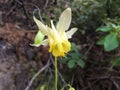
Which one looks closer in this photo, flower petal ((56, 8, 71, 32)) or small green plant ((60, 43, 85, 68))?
flower petal ((56, 8, 71, 32))

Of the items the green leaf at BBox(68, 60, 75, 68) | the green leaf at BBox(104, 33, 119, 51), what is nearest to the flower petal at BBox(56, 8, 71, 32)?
the green leaf at BBox(104, 33, 119, 51)

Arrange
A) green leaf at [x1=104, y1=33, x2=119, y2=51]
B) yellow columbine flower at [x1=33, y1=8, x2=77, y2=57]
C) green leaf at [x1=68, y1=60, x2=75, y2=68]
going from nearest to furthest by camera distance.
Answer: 1. yellow columbine flower at [x1=33, y1=8, x2=77, y2=57]
2. green leaf at [x1=104, y1=33, x2=119, y2=51]
3. green leaf at [x1=68, y1=60, x2=75, y2=68]

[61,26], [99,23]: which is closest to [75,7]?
[99,23]

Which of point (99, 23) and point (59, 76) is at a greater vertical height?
point (99, 23)

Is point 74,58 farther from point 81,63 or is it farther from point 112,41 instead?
point 112,41

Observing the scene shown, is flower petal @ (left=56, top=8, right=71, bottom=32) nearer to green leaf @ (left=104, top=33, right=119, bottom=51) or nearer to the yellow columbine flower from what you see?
the yellow columbine flower

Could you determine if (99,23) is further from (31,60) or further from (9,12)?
(9,12)

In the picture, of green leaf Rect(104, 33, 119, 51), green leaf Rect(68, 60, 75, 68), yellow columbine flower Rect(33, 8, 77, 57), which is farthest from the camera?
green leaf Rect(68, 60, 75, 68)

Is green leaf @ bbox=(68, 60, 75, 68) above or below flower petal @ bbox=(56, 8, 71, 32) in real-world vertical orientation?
below

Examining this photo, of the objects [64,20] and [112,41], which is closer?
[64,20]

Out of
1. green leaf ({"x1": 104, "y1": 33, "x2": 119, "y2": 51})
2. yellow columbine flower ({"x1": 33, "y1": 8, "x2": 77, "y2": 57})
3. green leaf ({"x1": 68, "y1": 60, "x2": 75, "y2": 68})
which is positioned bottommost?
green leaf ({"x1": 68, "y1": 60, "x2": 75, "y2": 68})

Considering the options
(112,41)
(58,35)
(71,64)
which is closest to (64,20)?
(58,35)
